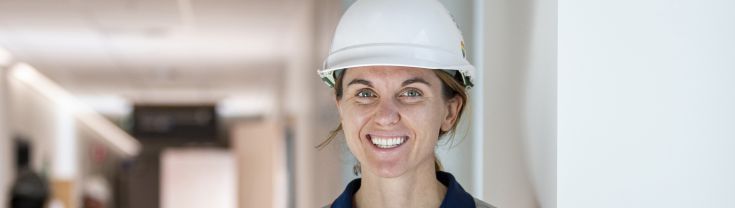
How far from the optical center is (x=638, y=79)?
79.9 inches

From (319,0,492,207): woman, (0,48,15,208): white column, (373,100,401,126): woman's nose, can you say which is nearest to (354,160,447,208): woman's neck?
(319,0,492,207): woman

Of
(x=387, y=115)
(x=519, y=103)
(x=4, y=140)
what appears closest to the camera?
(x=387, y=115)

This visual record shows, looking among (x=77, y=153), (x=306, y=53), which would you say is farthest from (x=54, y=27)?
(x=77, y=153)

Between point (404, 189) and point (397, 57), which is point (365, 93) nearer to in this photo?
point (397, 57)

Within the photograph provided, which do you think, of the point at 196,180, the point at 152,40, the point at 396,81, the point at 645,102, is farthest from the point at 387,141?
the point at 196,180

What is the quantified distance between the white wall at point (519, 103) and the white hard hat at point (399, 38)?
0.19 meters

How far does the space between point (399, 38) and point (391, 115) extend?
0.13 m

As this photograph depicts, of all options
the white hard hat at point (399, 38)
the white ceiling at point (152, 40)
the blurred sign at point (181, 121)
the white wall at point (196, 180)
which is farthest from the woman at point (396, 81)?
the blurred sign at point (181, 121)

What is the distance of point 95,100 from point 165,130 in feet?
7.65

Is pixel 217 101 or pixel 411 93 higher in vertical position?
pixel 411 93

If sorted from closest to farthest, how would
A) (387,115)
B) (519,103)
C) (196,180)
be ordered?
(387,115) → (519,103) → (196,180)

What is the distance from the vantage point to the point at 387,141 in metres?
1.97

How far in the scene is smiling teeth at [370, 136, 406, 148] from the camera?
1.97 m

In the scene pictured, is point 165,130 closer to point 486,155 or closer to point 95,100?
point 95,100
